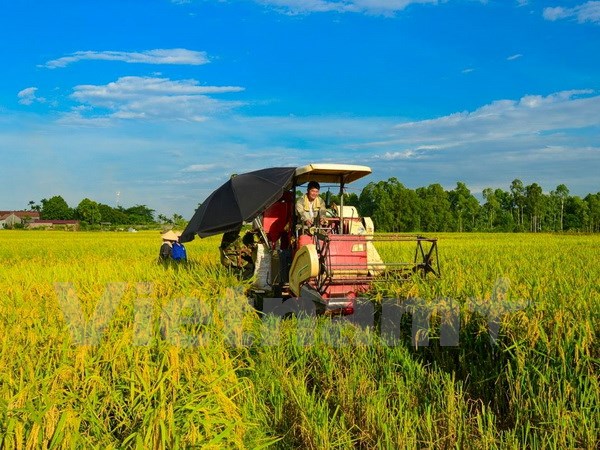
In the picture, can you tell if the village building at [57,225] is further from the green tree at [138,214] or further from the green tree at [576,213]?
the green tree at [576,213]

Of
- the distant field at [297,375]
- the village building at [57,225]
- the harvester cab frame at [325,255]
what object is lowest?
the distant field at [297,375]

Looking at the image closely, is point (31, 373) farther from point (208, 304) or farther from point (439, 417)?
point (439, 417)

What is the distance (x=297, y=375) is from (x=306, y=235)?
9.16 ft

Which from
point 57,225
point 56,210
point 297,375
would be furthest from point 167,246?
point 56,210

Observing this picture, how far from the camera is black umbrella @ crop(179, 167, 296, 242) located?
855 centimetres

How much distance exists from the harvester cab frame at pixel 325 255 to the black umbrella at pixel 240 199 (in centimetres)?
30

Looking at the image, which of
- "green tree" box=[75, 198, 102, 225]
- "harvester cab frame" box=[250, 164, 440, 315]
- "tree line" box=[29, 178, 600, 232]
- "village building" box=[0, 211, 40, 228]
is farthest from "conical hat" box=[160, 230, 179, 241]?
"village building" box=[0, 211, 40, 228]

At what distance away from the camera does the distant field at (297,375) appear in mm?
3533

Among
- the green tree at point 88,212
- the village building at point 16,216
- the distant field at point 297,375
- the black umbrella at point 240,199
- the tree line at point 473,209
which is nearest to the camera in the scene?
the distant field at point 297,375

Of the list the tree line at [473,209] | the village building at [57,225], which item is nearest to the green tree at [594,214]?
the tree line at [473,209]

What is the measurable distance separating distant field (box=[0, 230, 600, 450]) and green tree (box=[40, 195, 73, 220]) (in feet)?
412

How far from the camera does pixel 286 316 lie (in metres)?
8.05

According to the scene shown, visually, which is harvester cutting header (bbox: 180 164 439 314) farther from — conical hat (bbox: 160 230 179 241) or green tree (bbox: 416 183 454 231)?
green tree (bbox: 416 183 454 231)

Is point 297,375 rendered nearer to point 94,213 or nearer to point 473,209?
point 473,209
